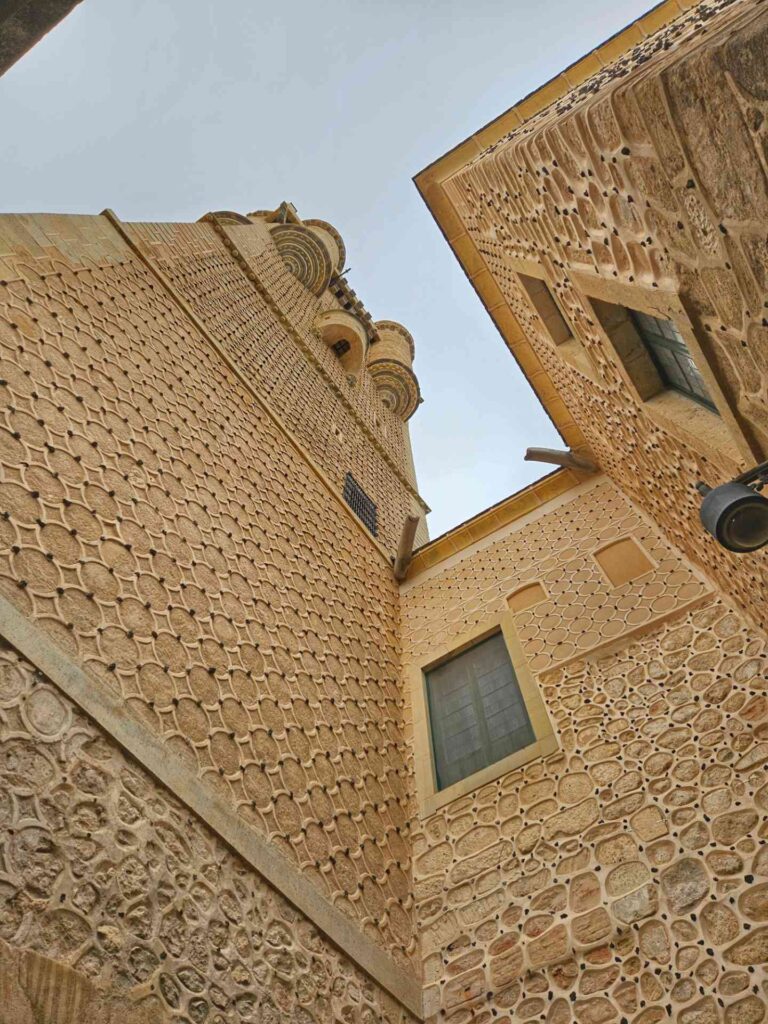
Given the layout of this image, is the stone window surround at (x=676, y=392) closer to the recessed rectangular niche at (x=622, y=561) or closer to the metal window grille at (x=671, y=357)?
the metal window grille at (x=671, y=357)

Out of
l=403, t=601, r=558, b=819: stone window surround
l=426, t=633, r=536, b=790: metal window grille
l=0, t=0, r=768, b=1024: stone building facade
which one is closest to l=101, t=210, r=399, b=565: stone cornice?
l=0, t=0, r=768, b=1024: stone building facade

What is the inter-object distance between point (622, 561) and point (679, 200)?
3.80 meters

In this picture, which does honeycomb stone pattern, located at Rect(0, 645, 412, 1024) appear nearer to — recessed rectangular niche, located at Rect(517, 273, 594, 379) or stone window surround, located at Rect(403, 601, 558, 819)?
stone window surround, located at Rect(403, 601, 558, 819)

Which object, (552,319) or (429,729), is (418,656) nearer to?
(429,729)

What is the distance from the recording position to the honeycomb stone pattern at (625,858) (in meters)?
2.98

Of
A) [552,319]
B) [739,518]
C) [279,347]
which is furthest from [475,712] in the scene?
[279,347]

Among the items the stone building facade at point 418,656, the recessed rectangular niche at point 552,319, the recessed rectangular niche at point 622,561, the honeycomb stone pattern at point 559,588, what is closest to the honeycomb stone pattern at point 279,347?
the stone building facade at point 418,656

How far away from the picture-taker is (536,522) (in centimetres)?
723

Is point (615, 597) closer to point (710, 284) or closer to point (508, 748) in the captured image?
point (508, 748)

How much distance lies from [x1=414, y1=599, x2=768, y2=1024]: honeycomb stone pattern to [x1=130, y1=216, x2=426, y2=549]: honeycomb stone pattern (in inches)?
182

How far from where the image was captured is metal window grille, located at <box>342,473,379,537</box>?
343 inches

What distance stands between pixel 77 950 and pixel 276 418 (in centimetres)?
558

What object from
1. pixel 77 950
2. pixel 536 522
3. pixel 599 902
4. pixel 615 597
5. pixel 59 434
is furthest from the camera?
pixel 536 522

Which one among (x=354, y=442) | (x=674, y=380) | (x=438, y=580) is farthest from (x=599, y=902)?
(x=354, y=442)
